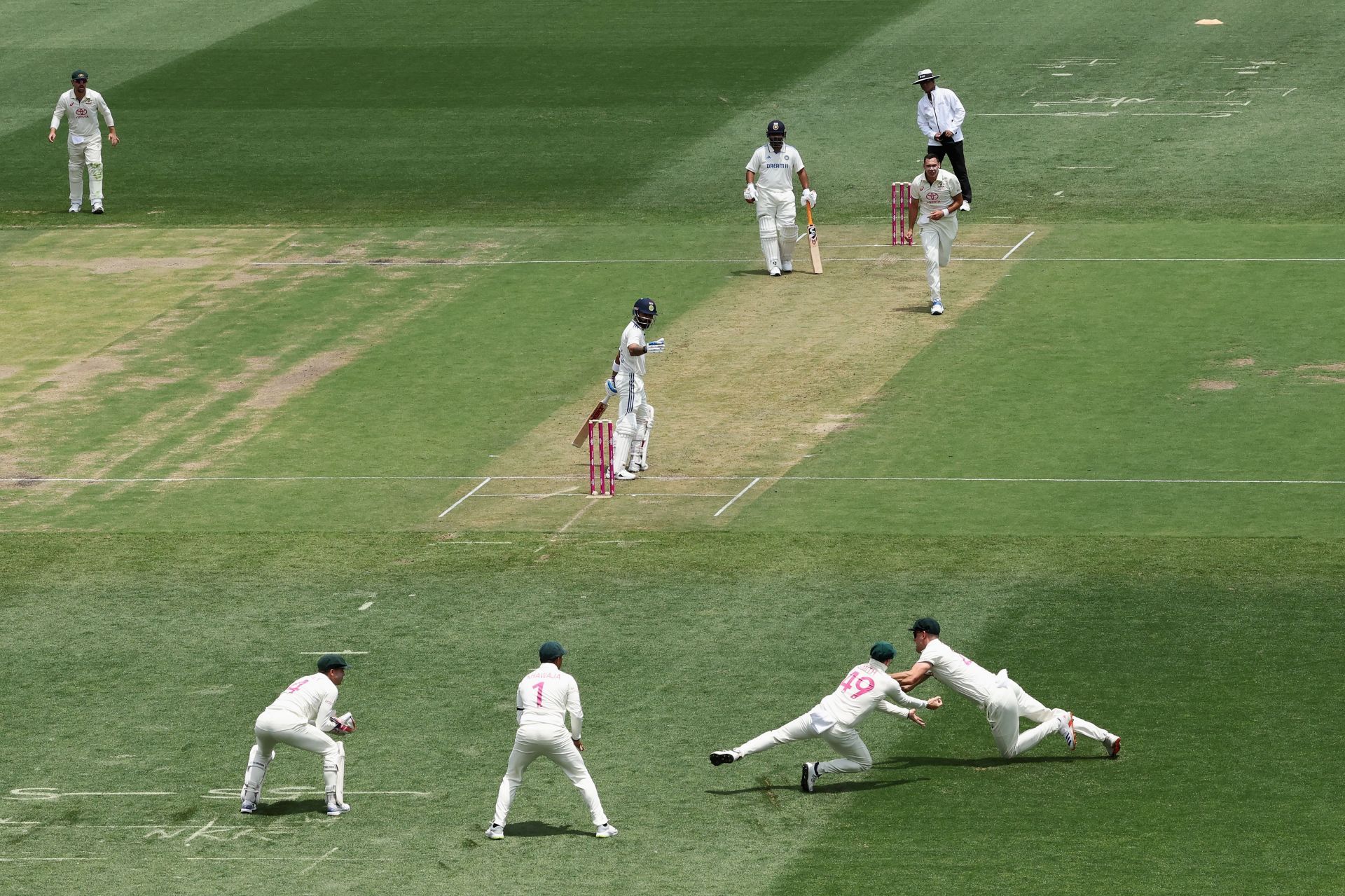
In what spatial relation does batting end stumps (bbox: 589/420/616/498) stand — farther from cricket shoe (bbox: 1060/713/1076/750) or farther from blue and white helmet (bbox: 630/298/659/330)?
cricket shoe (bbox: 1060/713/1076/750)

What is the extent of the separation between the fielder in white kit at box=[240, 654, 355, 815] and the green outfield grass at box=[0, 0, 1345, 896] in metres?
0.29

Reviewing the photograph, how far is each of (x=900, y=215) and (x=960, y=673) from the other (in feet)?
76.0

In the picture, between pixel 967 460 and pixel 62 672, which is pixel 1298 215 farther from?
pixel 62 672

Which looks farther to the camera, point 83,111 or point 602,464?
point 83,111

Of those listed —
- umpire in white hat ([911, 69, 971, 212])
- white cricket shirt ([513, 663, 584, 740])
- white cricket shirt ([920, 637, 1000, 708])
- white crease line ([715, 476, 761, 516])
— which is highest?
umpire in white hat ([911, 69, 971, 212])

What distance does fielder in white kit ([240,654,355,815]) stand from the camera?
2123 cm

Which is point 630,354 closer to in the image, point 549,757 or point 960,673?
point 960,673

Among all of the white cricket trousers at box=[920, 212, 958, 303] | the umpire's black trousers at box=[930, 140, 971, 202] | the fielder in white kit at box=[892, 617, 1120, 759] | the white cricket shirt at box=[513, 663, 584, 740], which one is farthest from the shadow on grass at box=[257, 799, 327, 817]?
the umpire's black trousers at box=[930, 140, 971, 202]

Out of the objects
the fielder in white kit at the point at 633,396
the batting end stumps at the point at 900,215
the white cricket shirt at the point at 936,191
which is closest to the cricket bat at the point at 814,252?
the batting end stumps at the point at 900,215

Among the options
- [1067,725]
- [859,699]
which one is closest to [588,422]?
[859,699]

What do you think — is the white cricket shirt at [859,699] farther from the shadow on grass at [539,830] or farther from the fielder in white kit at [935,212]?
the fielder in white kit at [935,212]

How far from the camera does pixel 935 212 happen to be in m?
37.5

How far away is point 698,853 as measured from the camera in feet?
66.8

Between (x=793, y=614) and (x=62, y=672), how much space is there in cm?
825
